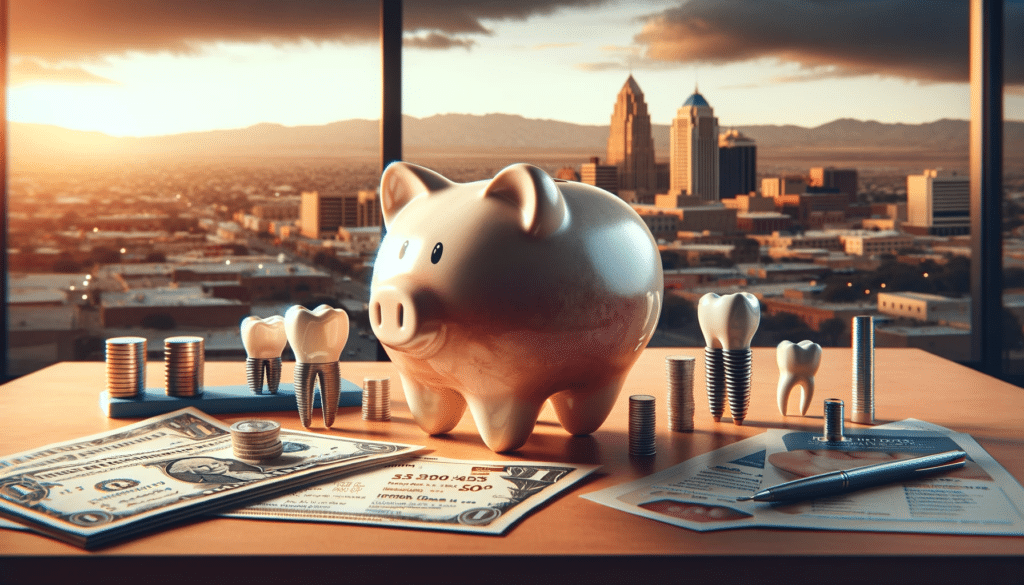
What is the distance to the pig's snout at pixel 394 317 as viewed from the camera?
2.71ft

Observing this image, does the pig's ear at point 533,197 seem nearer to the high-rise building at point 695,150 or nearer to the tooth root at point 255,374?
the tooth root at point 255,374

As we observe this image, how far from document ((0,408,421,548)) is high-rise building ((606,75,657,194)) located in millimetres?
1683

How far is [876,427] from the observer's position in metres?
1.00

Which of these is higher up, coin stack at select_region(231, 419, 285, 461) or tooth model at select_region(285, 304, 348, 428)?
tooth model at select_region(285, 304, 348, 428)

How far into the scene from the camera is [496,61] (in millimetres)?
2961

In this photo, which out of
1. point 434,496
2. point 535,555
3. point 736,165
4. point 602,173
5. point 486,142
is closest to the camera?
point 535,555

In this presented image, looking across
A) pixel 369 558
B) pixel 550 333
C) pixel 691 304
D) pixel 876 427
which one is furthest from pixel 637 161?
pixel 369 558

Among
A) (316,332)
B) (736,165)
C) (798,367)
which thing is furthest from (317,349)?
(736,165)

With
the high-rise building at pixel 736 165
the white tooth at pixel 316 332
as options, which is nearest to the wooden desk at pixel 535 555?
the white tooth at pixel 316 332

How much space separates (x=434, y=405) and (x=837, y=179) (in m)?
2.43

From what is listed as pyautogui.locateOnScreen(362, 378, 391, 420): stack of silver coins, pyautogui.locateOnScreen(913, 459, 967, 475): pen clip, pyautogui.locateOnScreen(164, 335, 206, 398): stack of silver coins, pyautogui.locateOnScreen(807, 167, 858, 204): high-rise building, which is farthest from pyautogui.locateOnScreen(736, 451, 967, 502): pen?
pyautogui.locateOnScreen(807, 167, 858, 204): high-rise building

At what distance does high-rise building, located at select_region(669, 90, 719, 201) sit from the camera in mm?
2502

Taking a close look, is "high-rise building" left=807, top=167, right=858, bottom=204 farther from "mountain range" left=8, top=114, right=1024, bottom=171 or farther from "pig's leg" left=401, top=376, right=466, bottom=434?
"pig's leg" left=401, top=376, right=466, bottom=434

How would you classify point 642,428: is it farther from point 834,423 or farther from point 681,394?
point 834,423
